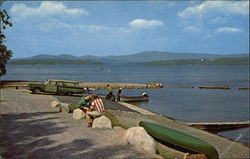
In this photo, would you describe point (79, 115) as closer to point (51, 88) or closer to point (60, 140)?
point (60, 140)

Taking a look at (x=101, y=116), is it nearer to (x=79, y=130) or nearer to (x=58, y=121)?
(x=79, y=130)

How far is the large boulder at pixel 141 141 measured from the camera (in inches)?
523

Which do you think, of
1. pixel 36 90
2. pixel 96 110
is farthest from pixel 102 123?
pixel 36 90

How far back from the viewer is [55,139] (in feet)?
46.0

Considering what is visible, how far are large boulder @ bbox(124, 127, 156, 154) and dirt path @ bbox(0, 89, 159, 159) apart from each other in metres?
0.35

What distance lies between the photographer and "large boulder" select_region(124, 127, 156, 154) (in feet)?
43.5

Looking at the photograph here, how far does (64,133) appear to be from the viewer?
15.3 m

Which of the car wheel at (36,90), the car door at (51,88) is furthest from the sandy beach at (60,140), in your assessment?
the car wheel at (36,90)

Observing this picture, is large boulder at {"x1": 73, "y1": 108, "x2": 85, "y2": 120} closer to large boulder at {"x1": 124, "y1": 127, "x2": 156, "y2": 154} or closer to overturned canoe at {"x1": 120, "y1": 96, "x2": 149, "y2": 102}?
large boulder at {"x1": 124, "y1": 127, "x2": 156, "y2": 154}

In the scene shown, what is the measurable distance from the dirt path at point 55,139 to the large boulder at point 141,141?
35 centimetres

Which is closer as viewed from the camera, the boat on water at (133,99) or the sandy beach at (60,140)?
the sandy beach at (60,140)

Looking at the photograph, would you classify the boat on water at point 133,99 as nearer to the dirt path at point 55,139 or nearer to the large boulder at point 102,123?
the dirt path at point 55,139

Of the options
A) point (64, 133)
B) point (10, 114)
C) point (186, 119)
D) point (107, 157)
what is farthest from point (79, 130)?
point (186, 119)

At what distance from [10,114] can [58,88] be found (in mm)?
15177
